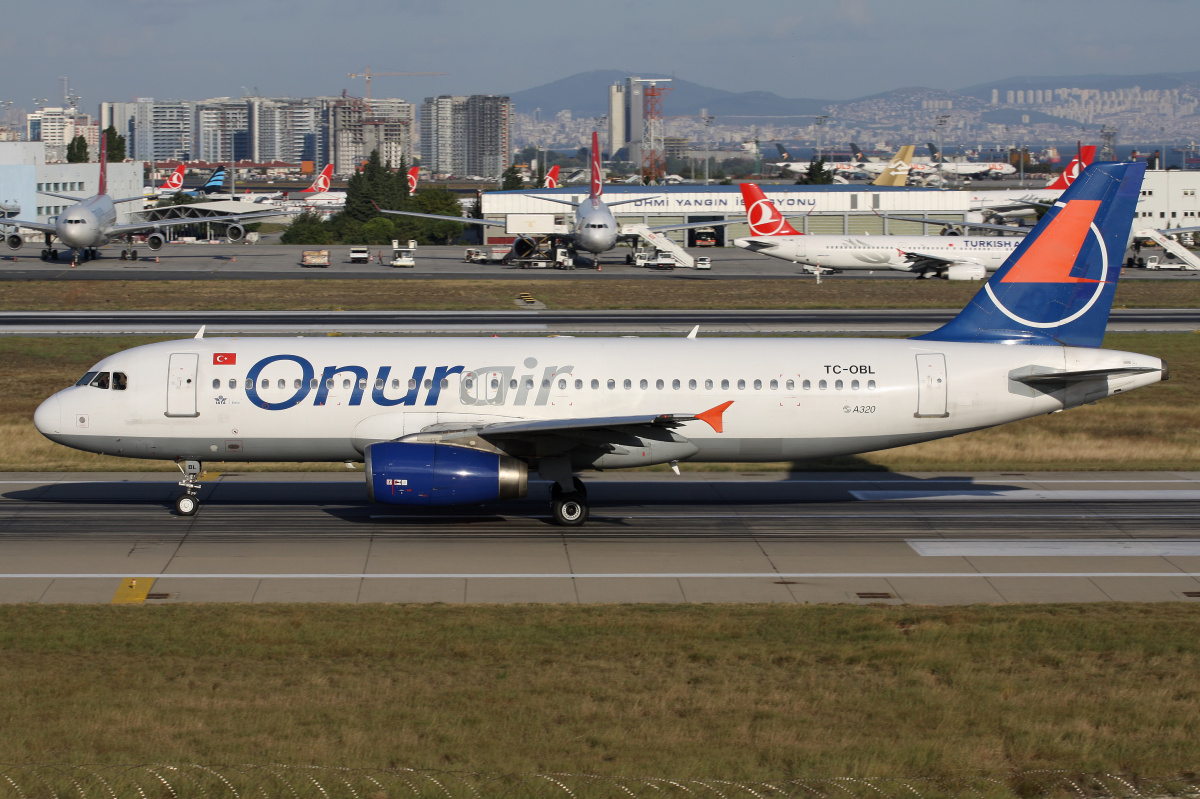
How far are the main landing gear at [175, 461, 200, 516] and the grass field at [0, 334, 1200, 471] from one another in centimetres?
629

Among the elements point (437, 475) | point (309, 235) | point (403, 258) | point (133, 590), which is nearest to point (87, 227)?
point (403, 258)

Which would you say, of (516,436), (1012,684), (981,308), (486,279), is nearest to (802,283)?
(486,279)

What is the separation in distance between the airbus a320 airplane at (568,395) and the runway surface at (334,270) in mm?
64067

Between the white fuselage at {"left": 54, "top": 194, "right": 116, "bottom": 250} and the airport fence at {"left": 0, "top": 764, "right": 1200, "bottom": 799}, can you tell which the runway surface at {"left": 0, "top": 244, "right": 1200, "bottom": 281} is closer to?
the white fuselage at {"left": 54, "top": 194, "right": 116, "bottom": 250}

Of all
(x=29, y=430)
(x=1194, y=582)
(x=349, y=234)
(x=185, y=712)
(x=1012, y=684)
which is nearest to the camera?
(x=185, y=712)

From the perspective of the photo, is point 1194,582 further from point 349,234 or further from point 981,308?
point 349,234

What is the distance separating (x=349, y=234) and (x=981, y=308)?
413 feet

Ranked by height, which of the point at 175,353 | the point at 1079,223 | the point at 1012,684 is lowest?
the point at 1012,684

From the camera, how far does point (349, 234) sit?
14700cm

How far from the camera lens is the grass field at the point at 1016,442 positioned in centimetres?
3572

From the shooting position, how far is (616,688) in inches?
668

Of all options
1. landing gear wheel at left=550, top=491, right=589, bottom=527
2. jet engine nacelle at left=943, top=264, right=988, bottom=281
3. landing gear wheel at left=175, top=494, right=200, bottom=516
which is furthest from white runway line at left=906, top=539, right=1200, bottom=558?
jet engine nacelle at left=943, top=264, right=988, bottom=281

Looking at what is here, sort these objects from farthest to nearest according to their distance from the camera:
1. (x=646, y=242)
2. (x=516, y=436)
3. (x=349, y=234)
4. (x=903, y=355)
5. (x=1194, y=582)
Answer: (x=349, y=234)
(x=646, y=242)
(x=903, y=355)
(x=516, y=436)
(x=1194, y=582)

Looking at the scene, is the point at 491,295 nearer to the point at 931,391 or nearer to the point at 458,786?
the point at 931,391
